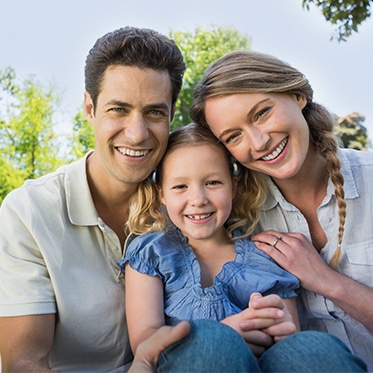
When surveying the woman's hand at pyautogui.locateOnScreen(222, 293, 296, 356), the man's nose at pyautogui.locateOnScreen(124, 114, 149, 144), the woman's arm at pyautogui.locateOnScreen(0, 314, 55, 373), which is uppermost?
the man's nose at pyautogui.locateOnScreen(124, 114, 149, 144)

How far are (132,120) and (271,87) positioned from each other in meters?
0.62

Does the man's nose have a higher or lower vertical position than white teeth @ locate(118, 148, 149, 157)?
higher

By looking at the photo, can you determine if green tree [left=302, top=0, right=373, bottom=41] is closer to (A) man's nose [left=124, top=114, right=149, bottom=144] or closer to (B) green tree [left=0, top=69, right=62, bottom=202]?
(A) man's nose [left=124, top=114, right=149, bottom=144]

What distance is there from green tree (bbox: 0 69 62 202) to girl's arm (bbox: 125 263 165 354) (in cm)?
810

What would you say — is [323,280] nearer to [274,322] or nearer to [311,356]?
[274,322]

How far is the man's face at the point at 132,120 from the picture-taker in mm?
2381

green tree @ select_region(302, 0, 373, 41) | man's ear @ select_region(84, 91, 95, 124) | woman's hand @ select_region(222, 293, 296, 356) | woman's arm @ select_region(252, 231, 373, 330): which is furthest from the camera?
green tree @ select_region(302, 0, 373, 41)

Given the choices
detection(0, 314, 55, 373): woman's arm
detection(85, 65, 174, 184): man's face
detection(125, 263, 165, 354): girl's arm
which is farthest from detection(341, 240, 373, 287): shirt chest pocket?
detection(0, 314, 55, 373): woman's arm

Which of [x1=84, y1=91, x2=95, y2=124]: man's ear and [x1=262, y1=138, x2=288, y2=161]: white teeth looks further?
[x1=84, y1=91, x2=95, y2=124]: man's ear

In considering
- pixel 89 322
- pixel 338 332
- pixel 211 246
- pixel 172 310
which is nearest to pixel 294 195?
pixel 211 246

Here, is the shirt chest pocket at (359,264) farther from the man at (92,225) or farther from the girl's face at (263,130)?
the man at (92,225)

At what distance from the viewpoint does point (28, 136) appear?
10.4m

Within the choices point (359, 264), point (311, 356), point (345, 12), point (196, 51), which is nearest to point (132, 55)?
point (359, 264)

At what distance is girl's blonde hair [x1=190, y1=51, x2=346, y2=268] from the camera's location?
92.9 inches
